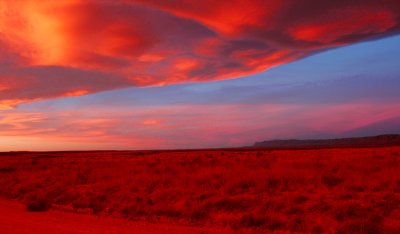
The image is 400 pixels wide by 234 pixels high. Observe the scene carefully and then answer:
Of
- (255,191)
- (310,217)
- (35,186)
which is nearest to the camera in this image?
(310,217)

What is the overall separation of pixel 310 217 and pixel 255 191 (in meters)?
5.55

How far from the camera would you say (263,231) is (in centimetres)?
1082

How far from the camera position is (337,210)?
1258 cm

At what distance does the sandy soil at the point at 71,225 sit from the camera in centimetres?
1059

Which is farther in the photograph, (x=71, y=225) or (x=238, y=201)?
(x=238, y=201)

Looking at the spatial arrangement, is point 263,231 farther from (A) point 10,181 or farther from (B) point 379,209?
(A) point 10,181

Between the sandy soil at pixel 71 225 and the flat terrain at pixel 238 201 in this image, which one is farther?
the flat terrain at pixel 238 201

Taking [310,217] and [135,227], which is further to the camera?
[310,217]

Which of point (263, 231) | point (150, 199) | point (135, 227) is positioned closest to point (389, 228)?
point (263, 231)

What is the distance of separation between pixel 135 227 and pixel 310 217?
542 centimetres

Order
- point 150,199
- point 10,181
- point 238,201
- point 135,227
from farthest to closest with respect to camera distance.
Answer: point 10,181 < point 150,199 < point 238,201 < point 135,227

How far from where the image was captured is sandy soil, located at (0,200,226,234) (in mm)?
10586

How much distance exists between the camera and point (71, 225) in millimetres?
11336

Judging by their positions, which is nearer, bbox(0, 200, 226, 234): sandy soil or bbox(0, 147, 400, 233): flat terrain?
bbox(0, 200, 226, 234): sandy soil
